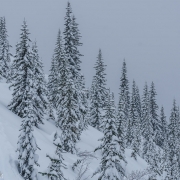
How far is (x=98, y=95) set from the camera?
4888cm

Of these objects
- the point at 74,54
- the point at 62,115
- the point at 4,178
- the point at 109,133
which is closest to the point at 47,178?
the point at 4,178

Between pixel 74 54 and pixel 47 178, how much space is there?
66.4 ft

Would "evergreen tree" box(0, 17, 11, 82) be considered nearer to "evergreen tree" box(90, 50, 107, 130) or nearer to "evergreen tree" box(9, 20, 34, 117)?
"evergreen tree" box(90, 50, 107, 130)

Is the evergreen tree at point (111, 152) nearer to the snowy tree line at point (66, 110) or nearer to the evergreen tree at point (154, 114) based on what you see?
the snowy tree line at point (66, 110)

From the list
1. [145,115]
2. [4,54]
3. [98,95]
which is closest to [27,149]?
[98,95]

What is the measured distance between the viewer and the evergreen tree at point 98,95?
4800 cm

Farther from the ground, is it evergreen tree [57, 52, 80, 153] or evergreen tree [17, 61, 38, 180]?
evergreen tree [57, 52, 80, 153]

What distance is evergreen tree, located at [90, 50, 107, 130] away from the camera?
1890 inches

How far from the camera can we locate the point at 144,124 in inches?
2370

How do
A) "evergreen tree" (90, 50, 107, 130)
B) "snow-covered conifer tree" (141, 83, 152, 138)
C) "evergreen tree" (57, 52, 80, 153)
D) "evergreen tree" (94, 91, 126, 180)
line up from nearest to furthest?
"evergreen tree" (94, 91, 126, 180) < "evergreen tree" (57, 52, 80, 153) < "evergreen tree" (90, 50, 107, 130) < "snow-covered conifer tree" (141, 83, 152, 138)

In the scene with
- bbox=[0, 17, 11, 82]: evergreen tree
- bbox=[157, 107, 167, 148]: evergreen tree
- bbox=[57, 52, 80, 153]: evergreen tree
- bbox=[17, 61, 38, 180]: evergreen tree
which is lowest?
bbox=[17, 61, 38, 180]: evergreen tree

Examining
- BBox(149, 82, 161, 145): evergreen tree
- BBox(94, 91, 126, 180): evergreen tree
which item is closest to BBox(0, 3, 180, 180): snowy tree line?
BBox(94, 91, 126, 180): evergreen tree

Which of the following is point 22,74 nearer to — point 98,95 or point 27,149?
point 27,149

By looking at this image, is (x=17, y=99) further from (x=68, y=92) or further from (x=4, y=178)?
(x=4, y=178)
